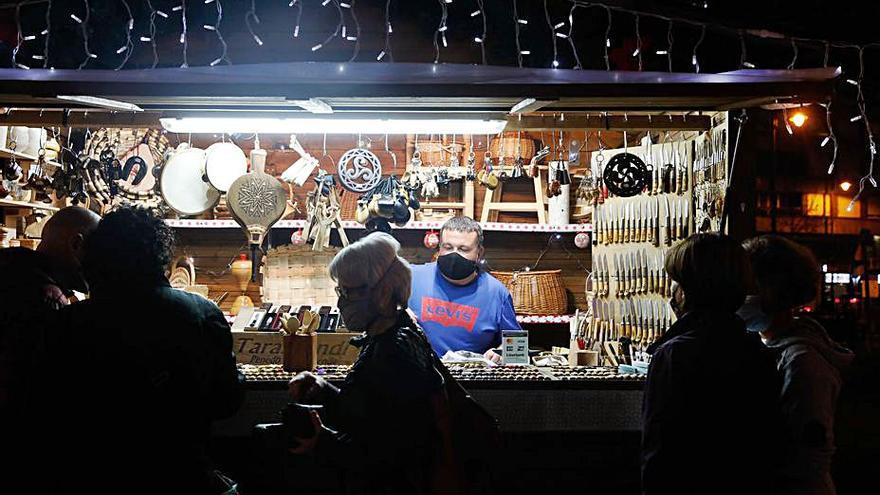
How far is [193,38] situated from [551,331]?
449 centimetres

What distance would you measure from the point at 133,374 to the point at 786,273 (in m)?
2.21

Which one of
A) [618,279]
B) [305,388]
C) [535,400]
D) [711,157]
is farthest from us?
[618,279]

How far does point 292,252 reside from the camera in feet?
20.7

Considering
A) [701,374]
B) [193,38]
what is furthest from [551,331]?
[701,374]

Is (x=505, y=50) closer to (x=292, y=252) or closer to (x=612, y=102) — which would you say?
(x=292, y=252)

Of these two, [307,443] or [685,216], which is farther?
[685,216]

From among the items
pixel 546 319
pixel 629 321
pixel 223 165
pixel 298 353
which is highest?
pixel 223 165

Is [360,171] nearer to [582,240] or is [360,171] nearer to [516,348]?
[516,348]

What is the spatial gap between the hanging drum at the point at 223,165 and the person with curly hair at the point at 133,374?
9.01 ft

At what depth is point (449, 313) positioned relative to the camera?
532 centimetres

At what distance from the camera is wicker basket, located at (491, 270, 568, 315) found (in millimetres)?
6848

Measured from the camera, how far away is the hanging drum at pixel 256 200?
5.22 m

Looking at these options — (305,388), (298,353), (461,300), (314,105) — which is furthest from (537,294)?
(305,388)

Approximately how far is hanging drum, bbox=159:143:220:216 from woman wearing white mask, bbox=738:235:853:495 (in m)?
3.80
